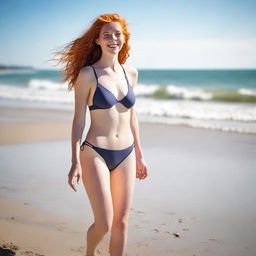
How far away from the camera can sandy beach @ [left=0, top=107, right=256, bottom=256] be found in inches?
151

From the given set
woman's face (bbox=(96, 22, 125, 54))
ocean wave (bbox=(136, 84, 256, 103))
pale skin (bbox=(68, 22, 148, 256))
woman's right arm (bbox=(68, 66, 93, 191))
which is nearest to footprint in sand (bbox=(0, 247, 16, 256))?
pale skin (bbox=(68, 22, 148, 256))

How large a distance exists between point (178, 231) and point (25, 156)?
4216mm

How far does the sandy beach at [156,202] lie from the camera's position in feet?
12.5

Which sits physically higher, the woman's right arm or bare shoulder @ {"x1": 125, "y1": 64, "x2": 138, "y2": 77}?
bare shoulder @ {"x1": 125, "y1": 64, "x2": 138, "y2": 77}

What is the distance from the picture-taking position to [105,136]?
2.98 metres

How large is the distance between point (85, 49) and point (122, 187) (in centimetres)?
113

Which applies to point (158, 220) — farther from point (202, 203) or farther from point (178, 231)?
point (202, 203)

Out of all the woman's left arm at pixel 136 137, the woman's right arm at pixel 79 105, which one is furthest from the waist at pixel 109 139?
the woman's left arm at pixel 136 137

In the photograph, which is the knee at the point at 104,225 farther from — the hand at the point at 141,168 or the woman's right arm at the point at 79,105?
the hand at the point at 141,168

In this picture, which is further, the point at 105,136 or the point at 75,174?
the point at 105,136

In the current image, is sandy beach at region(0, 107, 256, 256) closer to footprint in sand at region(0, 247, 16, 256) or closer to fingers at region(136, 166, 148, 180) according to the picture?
footprint in sand at region(0, 247, 16, 256)

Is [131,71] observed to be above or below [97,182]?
above

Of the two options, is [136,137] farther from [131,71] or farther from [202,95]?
[202,95]

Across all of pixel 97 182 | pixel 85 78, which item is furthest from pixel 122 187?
pixel 85 78
